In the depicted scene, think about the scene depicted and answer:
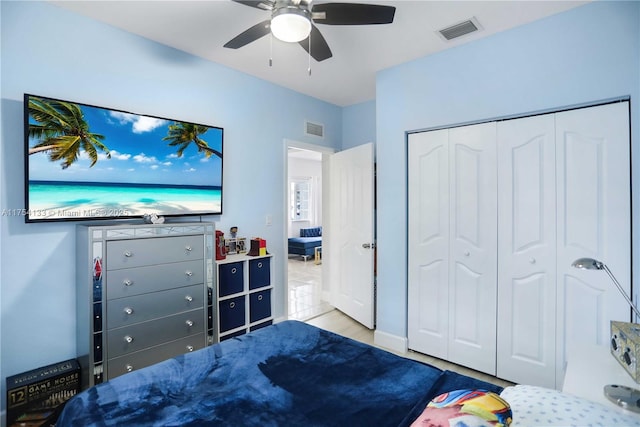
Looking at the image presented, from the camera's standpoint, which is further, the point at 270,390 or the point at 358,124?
the point at 358,124

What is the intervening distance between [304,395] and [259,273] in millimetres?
1899

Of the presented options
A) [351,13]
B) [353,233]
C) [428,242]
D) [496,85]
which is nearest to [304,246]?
[353,233]

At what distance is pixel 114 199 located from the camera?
244 cm

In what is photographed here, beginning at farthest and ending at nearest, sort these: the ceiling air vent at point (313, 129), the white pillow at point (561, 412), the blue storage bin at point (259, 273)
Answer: the ceiling air vent at point (313, 129) < the blue storage bin at point (259, 273) < the white pillow at point (561, 412)

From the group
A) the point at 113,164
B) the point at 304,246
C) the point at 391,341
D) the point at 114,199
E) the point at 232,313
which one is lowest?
the point at 391,341

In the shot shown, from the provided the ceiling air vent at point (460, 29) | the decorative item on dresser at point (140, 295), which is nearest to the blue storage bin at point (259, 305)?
the decorative item on dresser at point (140, 295)

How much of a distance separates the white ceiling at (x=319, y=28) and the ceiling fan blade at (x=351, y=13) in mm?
Answer: 537

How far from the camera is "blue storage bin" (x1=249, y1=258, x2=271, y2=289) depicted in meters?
3.10

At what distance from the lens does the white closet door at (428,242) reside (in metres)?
2.90

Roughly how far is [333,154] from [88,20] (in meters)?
2.79

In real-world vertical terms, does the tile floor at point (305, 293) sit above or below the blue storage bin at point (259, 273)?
below

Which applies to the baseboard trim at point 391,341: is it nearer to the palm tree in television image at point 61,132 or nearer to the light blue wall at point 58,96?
the light blue wall at point 58,96

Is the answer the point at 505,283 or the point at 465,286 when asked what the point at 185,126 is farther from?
the point at 505,283

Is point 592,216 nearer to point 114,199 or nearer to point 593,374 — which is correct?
point 593,374
